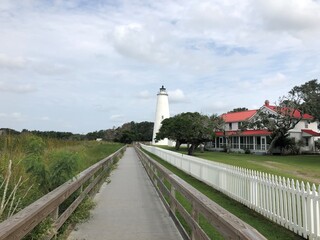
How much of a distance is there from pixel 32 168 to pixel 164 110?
83.7 meters

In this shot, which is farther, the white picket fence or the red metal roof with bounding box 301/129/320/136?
the red metal roof with bounding box 301/129/320/136

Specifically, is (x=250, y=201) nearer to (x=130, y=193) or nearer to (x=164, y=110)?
(x=130, y=193)

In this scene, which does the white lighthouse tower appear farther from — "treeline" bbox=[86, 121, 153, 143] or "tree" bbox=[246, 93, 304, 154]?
"tree" bbox=[246, 93, 304, 154]

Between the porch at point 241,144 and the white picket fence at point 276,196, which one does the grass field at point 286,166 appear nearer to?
the white picket fence at point 276,196

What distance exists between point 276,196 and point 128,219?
11.2 feet

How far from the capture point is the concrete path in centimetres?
652

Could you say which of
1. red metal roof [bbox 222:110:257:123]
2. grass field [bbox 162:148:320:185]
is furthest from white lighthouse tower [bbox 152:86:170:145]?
grass field [bbox 162:148:320:185]

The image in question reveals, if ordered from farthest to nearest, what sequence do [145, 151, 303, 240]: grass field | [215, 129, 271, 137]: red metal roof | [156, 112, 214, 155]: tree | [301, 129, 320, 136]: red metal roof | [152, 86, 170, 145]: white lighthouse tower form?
[152, 86, 170, 145]: white lighthouse tower < [301, 129, 320, 136]: red metal roof < [215, 129, 271, 137]: red metal roof < [156, 112, 214, 155]: tree < [145, 151, 303, 240]: grass field

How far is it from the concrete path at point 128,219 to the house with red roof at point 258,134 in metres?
41.9

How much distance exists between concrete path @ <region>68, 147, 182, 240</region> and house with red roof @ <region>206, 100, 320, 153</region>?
41.9 meters

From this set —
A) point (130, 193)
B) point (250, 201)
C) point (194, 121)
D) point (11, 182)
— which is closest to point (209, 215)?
point (11, 182)

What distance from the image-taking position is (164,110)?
90.0 metres

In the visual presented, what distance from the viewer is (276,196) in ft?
27.4

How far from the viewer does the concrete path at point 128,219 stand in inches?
257
